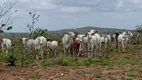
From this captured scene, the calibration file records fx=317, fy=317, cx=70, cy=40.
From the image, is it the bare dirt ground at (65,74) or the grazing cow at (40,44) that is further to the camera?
the grazing cow at (40,44)

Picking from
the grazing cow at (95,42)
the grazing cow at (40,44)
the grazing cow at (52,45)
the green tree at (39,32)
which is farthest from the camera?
the green tree at (39,32)

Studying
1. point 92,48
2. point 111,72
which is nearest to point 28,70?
point 111,72

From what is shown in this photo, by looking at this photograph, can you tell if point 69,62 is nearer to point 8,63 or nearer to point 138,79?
point 8,63

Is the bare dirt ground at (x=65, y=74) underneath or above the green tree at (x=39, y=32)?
underneath

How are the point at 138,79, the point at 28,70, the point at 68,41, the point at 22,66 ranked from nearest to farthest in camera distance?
the point at 138,79 → the point at 28,70 → the point at 22,66 → the point at 68,41

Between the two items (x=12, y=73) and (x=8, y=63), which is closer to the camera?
(x=12, y=73)

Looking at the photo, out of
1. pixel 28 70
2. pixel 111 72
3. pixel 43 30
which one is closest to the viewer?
pixel 111 72

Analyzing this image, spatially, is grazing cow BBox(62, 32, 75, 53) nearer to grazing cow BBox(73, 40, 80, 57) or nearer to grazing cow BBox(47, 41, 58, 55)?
grazing cow BBox(73, 40, 80, 57)

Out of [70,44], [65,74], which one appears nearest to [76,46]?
[70,44]

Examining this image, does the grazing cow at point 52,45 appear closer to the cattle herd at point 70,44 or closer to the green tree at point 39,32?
the cattle herd at point 70,44

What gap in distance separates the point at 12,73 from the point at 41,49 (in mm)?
7362

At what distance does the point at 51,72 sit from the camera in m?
13.5

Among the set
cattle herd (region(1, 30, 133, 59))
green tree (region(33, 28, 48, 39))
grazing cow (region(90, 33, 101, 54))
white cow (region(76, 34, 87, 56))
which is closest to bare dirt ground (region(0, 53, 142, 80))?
cattle herd (region(1, 30, 133, 59))

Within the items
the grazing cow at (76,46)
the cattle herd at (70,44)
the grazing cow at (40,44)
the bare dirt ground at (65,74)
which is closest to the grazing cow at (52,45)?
the cattle herd at (70,44)
